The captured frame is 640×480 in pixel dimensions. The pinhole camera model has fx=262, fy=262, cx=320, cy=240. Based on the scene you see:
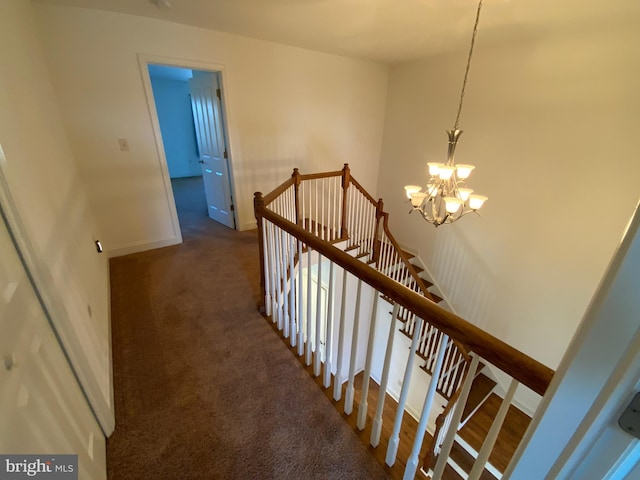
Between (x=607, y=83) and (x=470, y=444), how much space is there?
3979 millimetres

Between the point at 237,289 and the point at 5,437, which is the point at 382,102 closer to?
the point at 237,289

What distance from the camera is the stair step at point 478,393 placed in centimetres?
322

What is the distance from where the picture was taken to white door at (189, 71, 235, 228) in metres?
3.20

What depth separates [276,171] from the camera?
3.70 meters

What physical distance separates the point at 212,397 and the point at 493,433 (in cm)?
137

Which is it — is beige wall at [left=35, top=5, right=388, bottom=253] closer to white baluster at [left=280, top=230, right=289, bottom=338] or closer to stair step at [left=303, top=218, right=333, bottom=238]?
stair step at [left=303, top=218, right=333, bottom=238]

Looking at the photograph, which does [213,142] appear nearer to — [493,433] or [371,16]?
[371,16]

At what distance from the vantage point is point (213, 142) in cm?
347

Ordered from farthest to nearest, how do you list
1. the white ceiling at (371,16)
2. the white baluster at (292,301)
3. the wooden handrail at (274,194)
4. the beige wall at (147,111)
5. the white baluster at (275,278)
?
the beige wall at (147,111)
the white ceiling at (371,16)
the wooden handrail at (274,194)
the white baluster at (275,278)
the white baluster at (292,301)

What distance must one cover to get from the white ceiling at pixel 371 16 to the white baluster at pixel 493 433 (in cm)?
272

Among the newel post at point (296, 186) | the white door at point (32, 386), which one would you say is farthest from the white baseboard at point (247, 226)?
the white door at point (32, 386)

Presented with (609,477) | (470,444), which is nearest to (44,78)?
(609,477)

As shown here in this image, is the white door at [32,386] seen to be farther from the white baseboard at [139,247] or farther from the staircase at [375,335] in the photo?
the white baseboard at [139,247]

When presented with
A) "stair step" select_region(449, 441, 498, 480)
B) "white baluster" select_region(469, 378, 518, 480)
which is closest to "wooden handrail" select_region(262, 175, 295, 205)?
"white baluster" select_region(469, 378, 518, 480)
